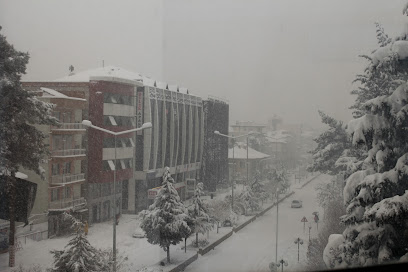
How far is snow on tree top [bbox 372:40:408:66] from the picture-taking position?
2912mm

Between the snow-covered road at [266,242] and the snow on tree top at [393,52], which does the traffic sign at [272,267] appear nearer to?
the snow-covered road at [266,242]

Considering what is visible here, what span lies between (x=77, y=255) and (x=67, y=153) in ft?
2.69

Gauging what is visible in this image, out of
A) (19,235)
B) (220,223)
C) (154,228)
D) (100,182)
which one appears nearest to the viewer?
(19,235)

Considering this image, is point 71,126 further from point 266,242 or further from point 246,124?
point 266,242

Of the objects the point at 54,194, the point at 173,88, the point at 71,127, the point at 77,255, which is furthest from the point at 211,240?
the point at 71,127

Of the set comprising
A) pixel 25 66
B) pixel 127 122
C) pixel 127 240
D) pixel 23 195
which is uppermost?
pixel 25 66

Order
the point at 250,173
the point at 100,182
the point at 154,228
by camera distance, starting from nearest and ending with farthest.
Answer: the point at 100,182 → the point at 154,228 → the point at 250,173

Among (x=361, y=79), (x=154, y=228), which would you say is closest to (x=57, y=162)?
(x=154, y=228)

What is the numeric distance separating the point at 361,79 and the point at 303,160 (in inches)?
45.1

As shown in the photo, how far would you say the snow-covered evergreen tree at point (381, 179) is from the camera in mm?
2785

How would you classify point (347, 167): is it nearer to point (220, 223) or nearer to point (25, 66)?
point (220, 223)

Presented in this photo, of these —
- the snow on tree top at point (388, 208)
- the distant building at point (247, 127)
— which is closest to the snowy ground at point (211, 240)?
the distant building at point (247, 127)

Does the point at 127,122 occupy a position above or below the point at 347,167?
above

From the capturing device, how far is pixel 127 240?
375 cm
